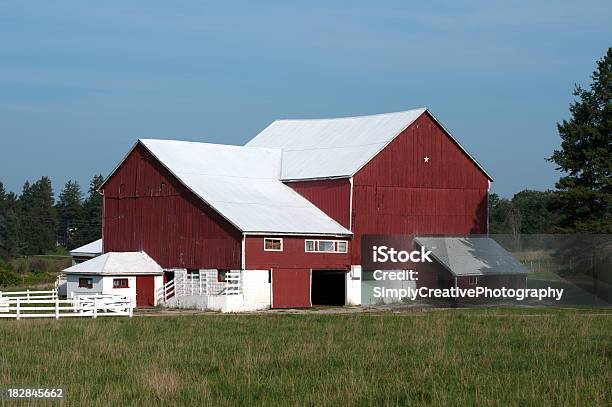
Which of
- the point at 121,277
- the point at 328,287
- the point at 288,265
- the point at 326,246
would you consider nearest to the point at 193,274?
the point at 121,277

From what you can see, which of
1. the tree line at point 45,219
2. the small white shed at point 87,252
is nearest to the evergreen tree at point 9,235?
the tree line at point 45,219

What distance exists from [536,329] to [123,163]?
29896 mm

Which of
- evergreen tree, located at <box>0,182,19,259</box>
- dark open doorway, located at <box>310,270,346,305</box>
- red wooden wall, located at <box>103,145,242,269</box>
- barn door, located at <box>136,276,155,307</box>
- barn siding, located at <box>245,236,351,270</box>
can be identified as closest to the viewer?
barn siding, located at <box>245,236,351,270</box>

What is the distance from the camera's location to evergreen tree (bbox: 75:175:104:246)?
497 feet

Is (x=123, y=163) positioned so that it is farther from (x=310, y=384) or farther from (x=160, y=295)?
(x=310, y=384)

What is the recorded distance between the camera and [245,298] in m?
50.8

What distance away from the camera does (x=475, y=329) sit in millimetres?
35625

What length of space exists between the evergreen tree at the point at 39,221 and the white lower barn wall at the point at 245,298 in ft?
312

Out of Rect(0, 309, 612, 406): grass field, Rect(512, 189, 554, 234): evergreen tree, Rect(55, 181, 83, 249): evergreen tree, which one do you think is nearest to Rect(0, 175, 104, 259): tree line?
Rect(55, 181, 83, 249): evergreen tree

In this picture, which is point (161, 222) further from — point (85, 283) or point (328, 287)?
point (328, 287)

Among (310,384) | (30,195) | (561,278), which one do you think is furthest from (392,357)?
(30,195)

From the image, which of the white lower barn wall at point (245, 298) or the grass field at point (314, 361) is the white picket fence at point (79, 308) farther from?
the white lower barn wall at point (245, 298)

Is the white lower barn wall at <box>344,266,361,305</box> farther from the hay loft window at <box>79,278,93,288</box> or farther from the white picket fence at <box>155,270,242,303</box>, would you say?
the hay loft window at <box>79,278,93,288</box>

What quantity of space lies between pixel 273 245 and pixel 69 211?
117735mm
